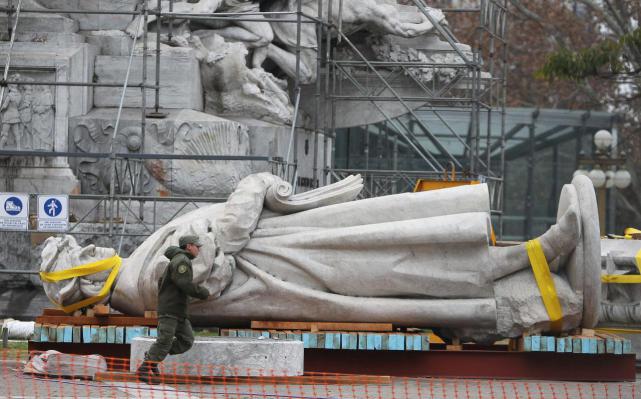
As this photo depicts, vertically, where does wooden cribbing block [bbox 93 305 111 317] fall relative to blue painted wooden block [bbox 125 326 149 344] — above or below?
above

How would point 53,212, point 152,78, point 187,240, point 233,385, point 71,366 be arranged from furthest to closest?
1. point 152,78
2. point 53,212
3. point 71,366
4. point 187,240
5. point 233,385

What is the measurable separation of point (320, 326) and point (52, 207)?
18.2 ft

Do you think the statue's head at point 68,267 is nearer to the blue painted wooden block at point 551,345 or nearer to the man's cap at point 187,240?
the man's cap at point 187,240

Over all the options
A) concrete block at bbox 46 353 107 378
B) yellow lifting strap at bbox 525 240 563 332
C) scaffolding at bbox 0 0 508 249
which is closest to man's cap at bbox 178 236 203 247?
concrete block at bbox 46 353 107 378

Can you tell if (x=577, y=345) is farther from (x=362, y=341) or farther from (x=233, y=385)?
(x=233, y=385)

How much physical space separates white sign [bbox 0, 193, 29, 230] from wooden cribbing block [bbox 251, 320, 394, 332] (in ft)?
17.4

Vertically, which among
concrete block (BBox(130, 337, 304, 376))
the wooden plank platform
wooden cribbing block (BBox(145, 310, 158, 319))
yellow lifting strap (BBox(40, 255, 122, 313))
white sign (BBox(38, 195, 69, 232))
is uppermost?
white sign (BBox(38, 195, 69, 232))

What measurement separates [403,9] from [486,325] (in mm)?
11046

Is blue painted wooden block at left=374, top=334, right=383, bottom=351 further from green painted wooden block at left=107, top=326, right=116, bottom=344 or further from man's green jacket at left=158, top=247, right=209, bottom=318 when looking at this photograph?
green painted wooden block at left=107, top=326, right=116, bottom=344

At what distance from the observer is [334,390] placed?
13445 millimetres

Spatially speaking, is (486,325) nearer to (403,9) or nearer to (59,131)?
(59,131)

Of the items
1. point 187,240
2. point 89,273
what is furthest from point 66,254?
point 187,240

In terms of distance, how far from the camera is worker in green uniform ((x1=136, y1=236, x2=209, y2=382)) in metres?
13.1

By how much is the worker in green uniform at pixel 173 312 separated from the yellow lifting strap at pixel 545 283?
2.97m
